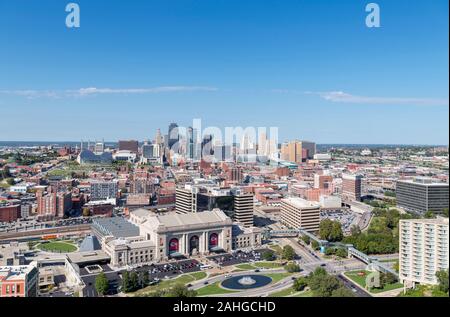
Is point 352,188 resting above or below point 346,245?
above

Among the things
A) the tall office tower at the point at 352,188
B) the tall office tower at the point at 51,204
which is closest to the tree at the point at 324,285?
the tall office tower at the point at 51,204

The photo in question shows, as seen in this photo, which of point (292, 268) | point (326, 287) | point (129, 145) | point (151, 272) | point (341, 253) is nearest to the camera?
point (326, 287)

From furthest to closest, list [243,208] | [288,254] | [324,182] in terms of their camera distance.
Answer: [324,182] → [243,208] → [288,254]

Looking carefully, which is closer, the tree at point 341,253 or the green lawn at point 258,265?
the green lawn at point 258,265

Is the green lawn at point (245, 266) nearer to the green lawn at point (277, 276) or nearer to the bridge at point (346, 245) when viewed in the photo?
the green lawn at point (277, 276)

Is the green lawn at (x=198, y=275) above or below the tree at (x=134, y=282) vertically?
below

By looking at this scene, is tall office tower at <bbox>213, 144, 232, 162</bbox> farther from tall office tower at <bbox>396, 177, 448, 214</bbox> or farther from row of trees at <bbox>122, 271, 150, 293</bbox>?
row of trees at <bbox>122, 271, 150, 293</bbox>

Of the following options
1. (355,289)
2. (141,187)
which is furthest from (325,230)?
(141,187)

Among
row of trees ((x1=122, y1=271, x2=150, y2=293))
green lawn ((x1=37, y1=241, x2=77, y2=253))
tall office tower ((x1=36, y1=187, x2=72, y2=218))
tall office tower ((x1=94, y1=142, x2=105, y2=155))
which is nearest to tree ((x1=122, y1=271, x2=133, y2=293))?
row of trees ((x1=122, y1=271, x2=150, y2=293))

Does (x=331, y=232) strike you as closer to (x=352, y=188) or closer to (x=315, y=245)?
(x=315, y=245)
